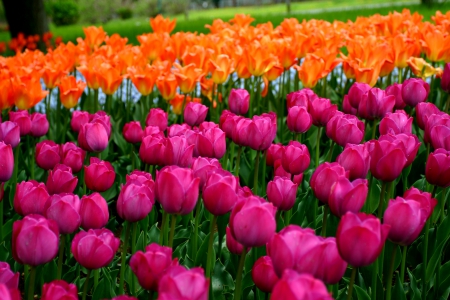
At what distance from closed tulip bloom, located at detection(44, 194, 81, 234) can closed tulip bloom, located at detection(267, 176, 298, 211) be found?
1.84 ft

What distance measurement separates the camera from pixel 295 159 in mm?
1938

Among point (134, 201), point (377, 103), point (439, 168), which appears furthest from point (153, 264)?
point (377, 103)

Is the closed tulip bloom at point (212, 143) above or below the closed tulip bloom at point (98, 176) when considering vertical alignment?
above

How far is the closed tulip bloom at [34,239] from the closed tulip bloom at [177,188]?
27 centimetres

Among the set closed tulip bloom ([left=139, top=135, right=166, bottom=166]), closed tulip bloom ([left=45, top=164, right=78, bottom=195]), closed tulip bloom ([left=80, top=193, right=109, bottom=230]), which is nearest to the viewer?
closed tulip bloom ([left=80, top=193, right=109, bottom=230])

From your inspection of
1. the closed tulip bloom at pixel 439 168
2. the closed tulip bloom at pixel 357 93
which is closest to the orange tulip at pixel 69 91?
the closed tulip bloom at pixel 357 93

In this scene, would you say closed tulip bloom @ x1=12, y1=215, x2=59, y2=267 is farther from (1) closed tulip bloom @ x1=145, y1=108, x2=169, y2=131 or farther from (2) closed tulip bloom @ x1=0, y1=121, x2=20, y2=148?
(1) closed tulip bloom @ x1=145, y1=108, x2=169, y2=131

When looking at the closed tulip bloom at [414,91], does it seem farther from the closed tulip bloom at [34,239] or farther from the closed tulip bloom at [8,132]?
the closed tulip bloom at [34,239]

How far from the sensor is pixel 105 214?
5.05 feet

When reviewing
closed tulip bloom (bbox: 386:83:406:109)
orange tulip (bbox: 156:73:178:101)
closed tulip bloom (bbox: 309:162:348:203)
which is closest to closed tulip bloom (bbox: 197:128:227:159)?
closed tulip bloom (bbox: 309:162:348:203)

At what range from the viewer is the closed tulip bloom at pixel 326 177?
160 cm

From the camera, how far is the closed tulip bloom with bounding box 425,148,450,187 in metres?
1.74

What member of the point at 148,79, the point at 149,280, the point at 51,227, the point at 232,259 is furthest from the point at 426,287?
the point at 148,79

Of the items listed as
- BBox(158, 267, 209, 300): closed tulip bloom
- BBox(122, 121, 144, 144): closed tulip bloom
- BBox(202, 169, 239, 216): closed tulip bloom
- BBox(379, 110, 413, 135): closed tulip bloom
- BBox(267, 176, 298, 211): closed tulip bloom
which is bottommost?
BBox(122, 121, 144, 144): closed tulip bloom
